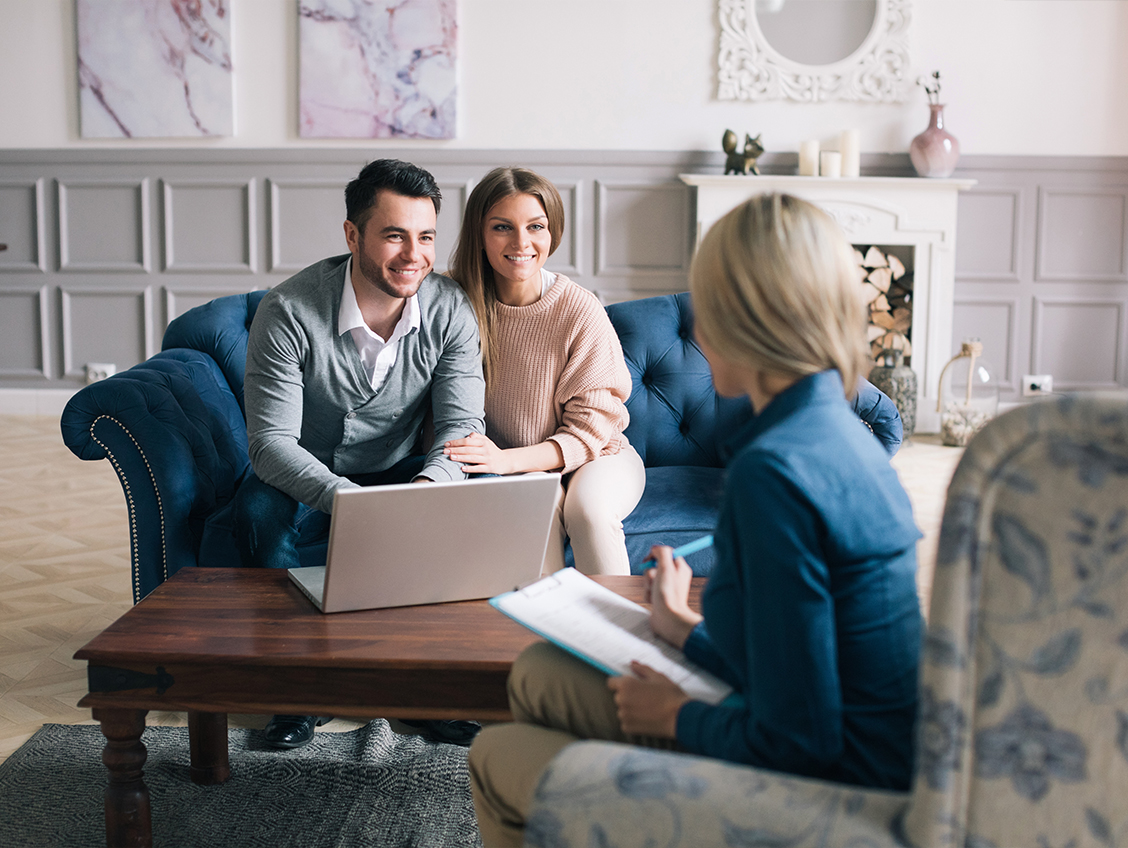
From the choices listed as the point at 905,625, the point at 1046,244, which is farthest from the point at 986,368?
the point at 905,625

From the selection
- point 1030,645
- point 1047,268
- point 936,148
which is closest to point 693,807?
point 1030,645

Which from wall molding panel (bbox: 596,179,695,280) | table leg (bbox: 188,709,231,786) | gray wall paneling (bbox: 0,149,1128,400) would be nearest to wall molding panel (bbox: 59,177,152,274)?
gray wall paneling (bbox: 0,149,1128,400)

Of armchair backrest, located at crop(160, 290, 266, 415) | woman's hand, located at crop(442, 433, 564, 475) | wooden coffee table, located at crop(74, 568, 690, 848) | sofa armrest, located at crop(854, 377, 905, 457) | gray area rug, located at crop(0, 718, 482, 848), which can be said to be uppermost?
armchair backrest, located at crop(160, 290, 266, 415)

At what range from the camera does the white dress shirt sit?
1910 mm

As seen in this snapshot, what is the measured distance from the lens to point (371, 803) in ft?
5.00

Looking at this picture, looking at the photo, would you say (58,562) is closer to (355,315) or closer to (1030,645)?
(355,315)

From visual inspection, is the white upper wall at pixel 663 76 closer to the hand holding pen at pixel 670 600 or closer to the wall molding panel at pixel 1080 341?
the wall molding panel at pixel 1080 341

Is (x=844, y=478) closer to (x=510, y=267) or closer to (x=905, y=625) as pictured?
(x=905, y=625)

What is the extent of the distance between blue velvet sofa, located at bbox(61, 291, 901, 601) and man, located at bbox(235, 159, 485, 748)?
120 mm

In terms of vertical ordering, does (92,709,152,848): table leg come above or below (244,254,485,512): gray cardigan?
below

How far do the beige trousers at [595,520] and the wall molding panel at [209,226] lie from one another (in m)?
3.45

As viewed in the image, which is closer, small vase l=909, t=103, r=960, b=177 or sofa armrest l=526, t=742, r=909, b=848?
sofa armrest l=526, t=742, r=909, b=848

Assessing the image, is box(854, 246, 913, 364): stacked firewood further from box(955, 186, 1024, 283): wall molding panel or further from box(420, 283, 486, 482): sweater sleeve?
box(420, 283, 486, 482): sweater sleeve

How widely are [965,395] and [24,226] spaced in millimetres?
4684
